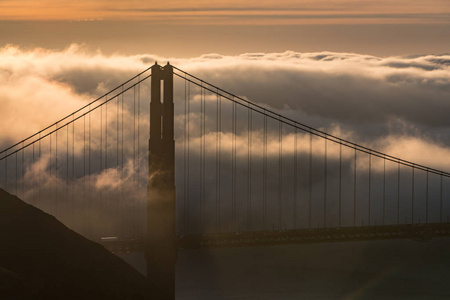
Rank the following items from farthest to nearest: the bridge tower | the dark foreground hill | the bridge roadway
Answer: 1. the bridge roadway
2. the bridge tower
3. the dark foreground hill

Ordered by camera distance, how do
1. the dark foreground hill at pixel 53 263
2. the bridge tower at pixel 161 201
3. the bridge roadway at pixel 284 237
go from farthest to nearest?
1. the bridge roadway at pixel 284 237
2. the bridge tower at pixel 161 201
3. the dark foreground hill at pixel 53 263

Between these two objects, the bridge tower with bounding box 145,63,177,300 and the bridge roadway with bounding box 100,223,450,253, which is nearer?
the bridge tower with bounding box 145,63,177,300

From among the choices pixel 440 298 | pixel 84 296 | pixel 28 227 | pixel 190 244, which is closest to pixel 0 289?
pixel 84 296

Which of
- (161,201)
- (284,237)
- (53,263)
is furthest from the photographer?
(284,237)

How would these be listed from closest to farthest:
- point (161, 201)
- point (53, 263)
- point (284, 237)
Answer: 1. point (53, 263)
2. point (161, 201)
3. point (284, 237)

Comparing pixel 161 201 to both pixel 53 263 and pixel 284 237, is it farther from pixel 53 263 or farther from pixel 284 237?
pixel 284 237

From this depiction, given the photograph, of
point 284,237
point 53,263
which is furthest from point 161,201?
point 284,237
